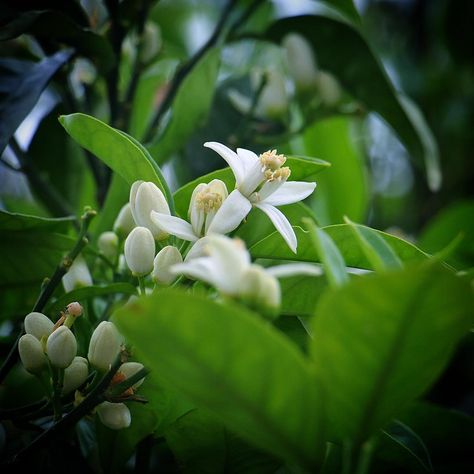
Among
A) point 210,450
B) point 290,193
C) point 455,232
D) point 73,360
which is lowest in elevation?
point 455,232

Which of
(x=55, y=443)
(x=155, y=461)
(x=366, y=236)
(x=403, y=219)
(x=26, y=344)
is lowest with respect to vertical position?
(x=403, y=219)

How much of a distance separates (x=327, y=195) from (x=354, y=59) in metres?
0.27

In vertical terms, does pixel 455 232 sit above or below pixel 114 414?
below

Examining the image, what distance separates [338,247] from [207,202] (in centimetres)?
13

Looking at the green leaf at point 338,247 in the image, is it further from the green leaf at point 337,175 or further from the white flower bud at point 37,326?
the green leaf at point 337,175

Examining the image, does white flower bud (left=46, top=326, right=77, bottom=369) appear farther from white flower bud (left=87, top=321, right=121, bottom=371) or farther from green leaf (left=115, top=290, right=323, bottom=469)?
green leaf (left=115, top=290, right=323, bottom=469)

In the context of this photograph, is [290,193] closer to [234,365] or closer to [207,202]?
[207,202]

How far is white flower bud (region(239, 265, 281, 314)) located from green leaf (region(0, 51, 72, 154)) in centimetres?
34

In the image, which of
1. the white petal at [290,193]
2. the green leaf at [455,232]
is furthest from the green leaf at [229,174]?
the green leaf at [455,232]

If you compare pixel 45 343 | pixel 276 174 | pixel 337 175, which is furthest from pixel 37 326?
pixel 337 175

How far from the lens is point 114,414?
54 centimetres

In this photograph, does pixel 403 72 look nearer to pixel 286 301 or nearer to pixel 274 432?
pixel 286 301

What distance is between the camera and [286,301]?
0.60 m

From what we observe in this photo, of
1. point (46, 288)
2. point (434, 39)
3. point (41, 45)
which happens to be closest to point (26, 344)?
point (46, 288)
